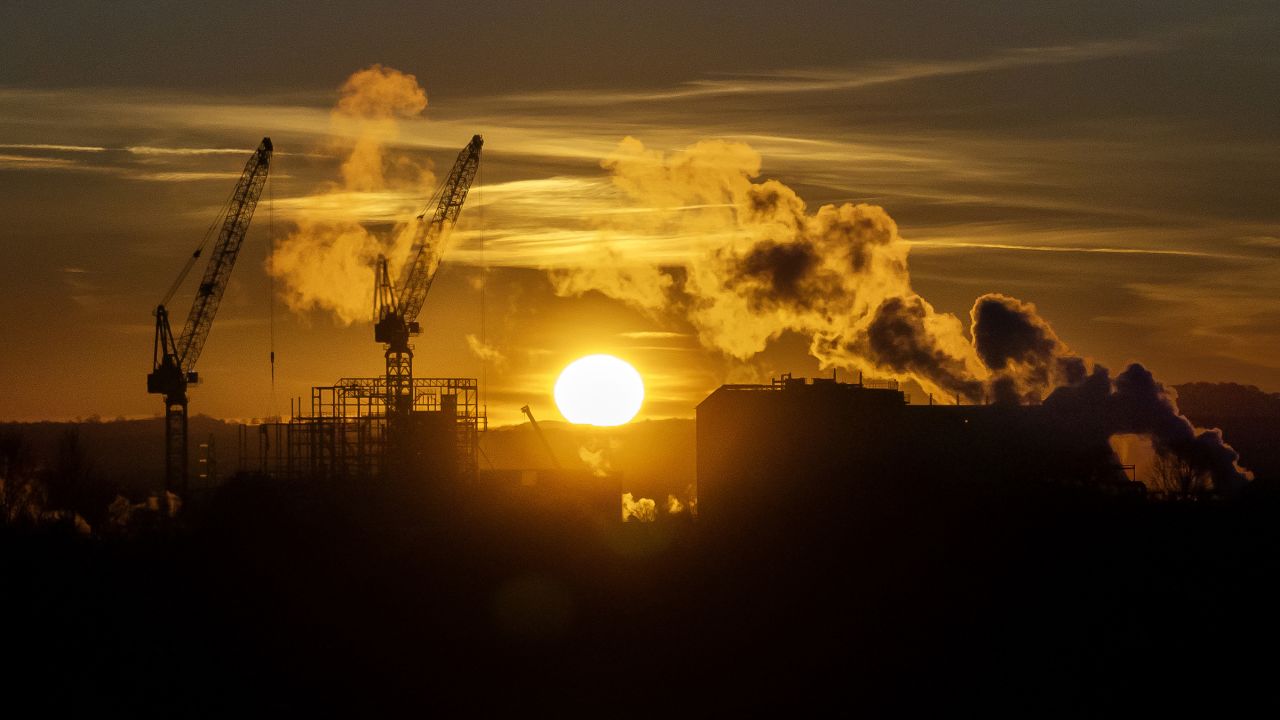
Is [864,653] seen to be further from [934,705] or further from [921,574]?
[921,574]

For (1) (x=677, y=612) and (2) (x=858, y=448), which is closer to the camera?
(1) (x=677, y=612)

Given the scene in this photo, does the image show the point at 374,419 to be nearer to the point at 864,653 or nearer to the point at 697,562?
the point at 697,562

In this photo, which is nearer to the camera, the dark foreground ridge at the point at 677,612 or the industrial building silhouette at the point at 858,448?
the dark foreground ridge at the point at 677,612

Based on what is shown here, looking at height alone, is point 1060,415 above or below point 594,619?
above

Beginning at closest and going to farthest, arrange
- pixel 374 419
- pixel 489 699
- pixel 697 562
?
pixel 489 699 < pixel 697 562 < pixel 374 419

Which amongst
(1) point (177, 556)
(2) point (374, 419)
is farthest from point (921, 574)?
(2) point (374, 419)

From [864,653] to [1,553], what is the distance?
1803 inches

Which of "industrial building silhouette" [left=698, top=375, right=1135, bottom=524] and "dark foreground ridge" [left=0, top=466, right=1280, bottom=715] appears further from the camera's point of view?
"industrial building silhouette" [left=698, top=375, right=1135, bottom=524]

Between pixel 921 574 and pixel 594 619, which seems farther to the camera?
pixel 921 574

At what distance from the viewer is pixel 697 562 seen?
9388cm

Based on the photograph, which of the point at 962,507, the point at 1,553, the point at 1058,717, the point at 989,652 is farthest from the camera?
the point at 962,507

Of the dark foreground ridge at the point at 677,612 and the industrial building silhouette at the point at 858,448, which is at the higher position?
the industrial building silhouette at the point at 858,448

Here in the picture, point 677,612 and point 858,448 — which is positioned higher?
point 858,448

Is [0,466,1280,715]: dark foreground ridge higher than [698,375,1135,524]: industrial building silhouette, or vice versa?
[698,375,1135,524]: industrial building silhouette
